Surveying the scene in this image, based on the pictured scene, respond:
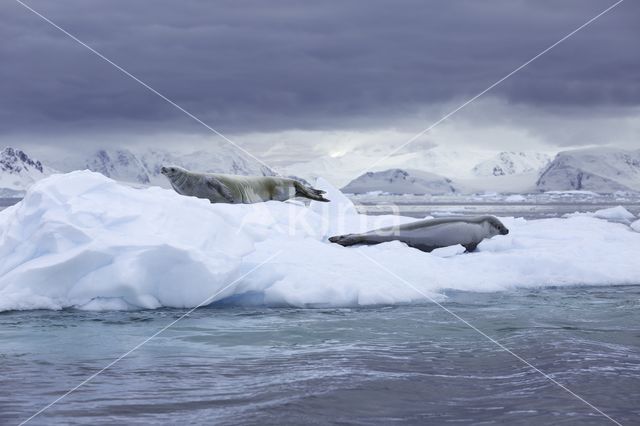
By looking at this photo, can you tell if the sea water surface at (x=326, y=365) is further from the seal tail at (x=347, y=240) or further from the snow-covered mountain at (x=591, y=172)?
the snow-covered mountain at (x=591, y=172)

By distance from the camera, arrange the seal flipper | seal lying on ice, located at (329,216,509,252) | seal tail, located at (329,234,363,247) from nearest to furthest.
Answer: seal tail, located at (329,234,363,247) < seal lying on ice, located at (329,216,509,252) < the seal flipper

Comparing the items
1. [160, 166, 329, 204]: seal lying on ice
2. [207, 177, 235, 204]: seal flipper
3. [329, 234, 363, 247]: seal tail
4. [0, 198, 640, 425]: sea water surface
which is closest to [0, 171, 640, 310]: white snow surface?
[0, 198, 640, 425]: sea water surface

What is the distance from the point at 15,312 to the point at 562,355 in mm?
4979

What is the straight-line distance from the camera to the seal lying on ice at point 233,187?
13469mm

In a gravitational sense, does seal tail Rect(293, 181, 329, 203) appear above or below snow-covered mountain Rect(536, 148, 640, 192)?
below

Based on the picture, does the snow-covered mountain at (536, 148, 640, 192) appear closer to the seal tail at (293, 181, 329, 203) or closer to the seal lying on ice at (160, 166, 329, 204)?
the seal tail at (293, 181, 329, 203)

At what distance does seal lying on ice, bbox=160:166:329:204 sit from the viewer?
44.2 feet

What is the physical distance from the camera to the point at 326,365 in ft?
16.7

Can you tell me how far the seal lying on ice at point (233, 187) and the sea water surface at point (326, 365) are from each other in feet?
20.0

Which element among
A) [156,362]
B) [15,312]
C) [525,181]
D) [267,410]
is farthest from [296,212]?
[525,181]

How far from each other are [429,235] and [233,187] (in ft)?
14.4

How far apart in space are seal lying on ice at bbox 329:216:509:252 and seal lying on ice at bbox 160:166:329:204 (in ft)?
11.1

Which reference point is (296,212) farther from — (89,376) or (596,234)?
(89,376)

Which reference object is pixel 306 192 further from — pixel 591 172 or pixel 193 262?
pixel 591 172
